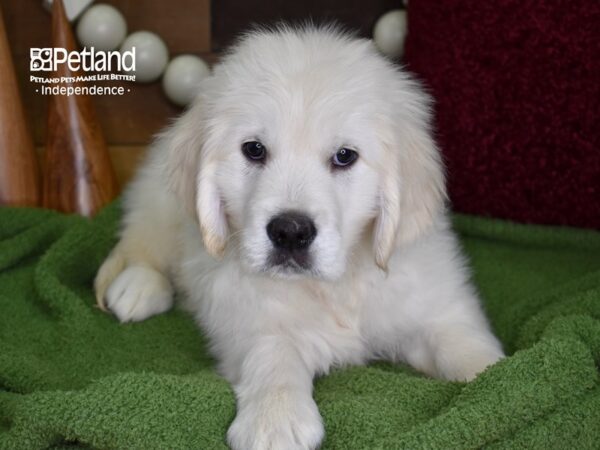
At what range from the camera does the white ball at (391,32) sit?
3.18 metres

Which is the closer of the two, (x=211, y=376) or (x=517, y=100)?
(x=211, y=376)

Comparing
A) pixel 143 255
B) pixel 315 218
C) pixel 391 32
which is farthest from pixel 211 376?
pixel 391 32

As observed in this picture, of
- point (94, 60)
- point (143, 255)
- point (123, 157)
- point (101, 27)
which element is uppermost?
point (101, 27)

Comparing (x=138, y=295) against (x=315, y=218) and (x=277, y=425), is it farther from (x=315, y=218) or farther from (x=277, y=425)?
(x=277, y=425)

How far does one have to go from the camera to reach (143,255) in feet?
8.80

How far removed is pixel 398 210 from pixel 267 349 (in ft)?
1.46

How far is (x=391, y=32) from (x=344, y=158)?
1.40 meters

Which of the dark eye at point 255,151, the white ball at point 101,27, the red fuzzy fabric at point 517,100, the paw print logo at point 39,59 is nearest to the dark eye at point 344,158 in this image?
the dark eye at point 255,151

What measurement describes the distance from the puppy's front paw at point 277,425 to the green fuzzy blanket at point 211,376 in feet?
0.12

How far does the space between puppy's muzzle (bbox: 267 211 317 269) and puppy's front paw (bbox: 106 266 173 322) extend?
2.44 ft

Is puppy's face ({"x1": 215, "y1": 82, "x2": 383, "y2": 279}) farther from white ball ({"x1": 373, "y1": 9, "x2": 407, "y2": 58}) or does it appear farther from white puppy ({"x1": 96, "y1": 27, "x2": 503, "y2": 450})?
white ball ({"x1": 373, "y1": 9, "x2": 407, "y2": 58})

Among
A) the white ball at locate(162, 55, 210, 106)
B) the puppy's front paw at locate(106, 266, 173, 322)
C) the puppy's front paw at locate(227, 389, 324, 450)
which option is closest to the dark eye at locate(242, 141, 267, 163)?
the puppy's front paw at locate(227, 389, 324, 450)

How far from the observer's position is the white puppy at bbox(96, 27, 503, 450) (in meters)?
1.83

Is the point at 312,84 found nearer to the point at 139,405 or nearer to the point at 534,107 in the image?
the point at 139,405
